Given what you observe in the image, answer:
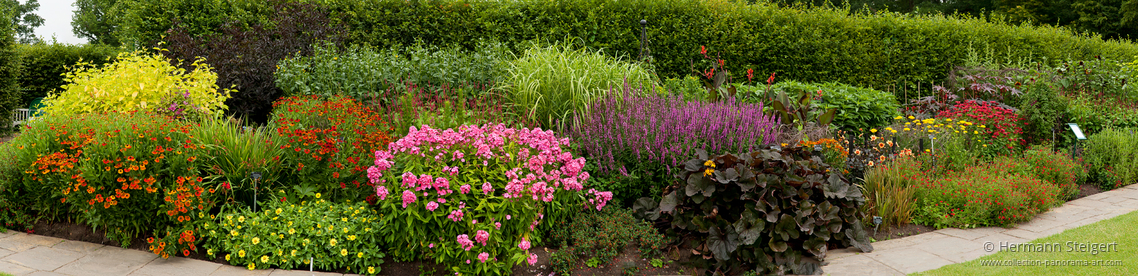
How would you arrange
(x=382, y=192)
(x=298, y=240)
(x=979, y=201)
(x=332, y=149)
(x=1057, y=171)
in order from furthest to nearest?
(x=1057, y=171) → (x=979, y=201) → (x=332, y=149) → (x=298, y=240) → (x=382, y=192)

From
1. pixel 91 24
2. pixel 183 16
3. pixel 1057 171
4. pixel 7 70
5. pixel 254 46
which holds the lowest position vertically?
pixel 91 24

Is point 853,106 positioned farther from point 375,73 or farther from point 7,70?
point 7,70

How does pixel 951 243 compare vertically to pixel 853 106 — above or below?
below

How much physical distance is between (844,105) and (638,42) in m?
2.63

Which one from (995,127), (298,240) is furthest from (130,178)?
(995,127)

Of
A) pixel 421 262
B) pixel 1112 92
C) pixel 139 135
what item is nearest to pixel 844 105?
pixel 1112 92

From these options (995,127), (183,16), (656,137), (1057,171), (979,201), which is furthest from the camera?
(183,16)

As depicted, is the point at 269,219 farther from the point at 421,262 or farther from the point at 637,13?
the point at 637,13

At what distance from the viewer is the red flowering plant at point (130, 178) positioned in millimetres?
3504

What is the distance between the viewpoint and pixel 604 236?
3645 mm

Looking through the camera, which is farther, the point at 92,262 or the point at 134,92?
the point at 134,92

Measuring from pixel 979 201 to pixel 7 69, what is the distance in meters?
11.1

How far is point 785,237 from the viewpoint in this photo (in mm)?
3521

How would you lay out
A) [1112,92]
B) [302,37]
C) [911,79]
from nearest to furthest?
[302,37] → [1112,92] → [911,79]
